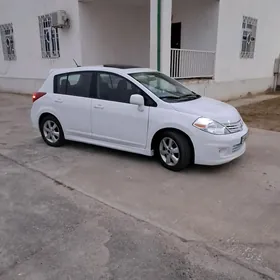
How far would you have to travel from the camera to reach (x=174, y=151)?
454 centimetres

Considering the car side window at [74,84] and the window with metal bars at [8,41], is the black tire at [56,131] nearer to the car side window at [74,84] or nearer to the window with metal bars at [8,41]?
the car side window at [74,84]

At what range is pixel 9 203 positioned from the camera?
368 centimetres

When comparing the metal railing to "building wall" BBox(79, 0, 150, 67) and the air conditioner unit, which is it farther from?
the air conditioner unit

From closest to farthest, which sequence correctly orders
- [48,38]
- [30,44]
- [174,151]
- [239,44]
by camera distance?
[174,151] < [48,38] < [239,44] < [30,44]

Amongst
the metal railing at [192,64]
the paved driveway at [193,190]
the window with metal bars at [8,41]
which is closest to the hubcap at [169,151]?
the paved driveway at [193,190]

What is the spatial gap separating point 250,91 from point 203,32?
15.1 feet

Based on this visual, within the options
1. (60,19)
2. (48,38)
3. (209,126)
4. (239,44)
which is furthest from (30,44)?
(209,126)

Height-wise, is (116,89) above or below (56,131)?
above

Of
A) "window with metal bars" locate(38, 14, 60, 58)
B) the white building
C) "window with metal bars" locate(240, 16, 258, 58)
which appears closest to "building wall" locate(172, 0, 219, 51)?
the white building

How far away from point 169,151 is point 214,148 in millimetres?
691

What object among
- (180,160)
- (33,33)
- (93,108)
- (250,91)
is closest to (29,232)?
(180,160)

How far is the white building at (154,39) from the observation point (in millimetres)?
10523

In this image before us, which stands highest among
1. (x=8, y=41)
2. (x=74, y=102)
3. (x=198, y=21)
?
(x=198, y=21)

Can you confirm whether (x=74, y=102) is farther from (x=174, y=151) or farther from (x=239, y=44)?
(x=239, y=44)
